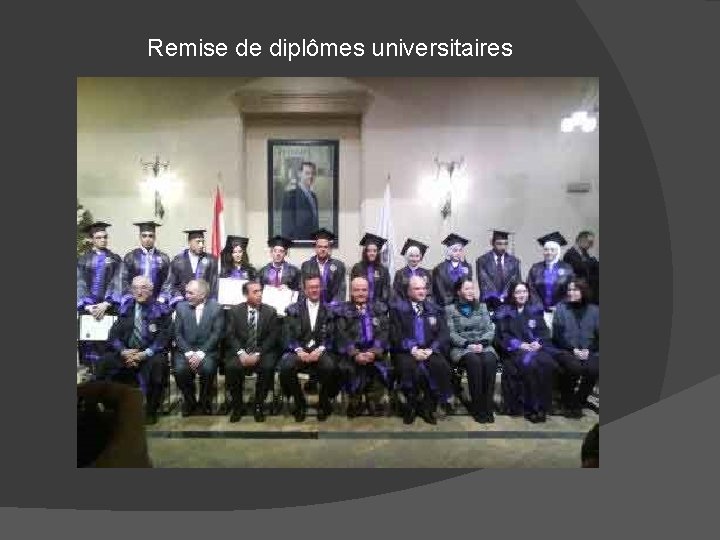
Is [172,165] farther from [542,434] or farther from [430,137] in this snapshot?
[542,434]

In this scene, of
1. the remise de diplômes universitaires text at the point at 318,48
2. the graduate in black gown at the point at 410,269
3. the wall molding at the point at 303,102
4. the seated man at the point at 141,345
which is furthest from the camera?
the graduate in black gown at the point at 410,269

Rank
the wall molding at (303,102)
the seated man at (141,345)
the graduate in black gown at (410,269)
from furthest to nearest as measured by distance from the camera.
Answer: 1. the graduate in black gown at (410,269)
2. the seated man at (141,345)
3. the wall molding at (303,102)

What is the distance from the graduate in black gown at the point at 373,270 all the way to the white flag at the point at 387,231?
3 centimetres

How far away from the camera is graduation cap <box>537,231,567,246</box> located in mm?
3312

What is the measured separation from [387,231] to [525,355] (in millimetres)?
1192

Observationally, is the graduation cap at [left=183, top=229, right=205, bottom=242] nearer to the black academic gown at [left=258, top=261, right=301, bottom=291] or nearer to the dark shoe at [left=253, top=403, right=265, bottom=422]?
the black academic gown at [left=258, top=261, right=301, bottom=291]

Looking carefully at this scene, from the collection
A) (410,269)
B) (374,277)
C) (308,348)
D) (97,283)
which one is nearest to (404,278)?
(410,269)

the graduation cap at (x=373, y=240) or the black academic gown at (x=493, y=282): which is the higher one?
the graduation cap at (x=373, y=240)

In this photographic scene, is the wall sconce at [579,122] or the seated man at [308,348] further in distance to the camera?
the seated man at [308,348]

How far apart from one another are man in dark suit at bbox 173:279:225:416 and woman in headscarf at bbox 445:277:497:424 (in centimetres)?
149

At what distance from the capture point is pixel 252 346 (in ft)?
11.1

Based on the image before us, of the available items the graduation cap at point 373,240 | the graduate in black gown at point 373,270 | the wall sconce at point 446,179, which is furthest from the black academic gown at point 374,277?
the wall sconce at point 446,179

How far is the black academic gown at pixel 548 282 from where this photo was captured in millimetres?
3387

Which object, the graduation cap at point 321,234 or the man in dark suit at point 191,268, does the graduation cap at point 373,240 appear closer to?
the graduation cap at point 321,234
